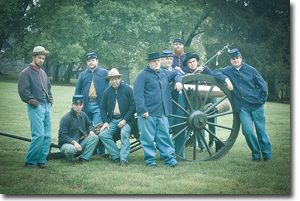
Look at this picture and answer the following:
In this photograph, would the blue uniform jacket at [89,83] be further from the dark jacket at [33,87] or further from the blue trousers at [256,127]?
the blue trousers at [256,127]

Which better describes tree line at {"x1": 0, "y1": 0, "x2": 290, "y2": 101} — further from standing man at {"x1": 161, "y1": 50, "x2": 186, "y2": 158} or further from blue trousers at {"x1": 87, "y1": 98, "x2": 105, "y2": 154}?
standing man at {"x1": 161, "y1": 50, "x2": 186, "y2": 158}

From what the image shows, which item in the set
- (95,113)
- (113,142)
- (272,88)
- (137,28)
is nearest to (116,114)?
(113,142)

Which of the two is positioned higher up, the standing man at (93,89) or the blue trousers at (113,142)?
the standing man at (93,89)

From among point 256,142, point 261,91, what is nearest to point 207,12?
point 261,91

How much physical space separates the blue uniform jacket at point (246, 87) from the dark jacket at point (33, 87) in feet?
7.15

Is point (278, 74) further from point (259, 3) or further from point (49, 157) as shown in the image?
point (49, 157)

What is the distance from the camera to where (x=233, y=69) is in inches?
161

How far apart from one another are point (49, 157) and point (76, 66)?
2.80 metres

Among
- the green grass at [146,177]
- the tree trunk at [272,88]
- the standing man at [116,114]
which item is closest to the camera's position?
the green grass at [146,177]

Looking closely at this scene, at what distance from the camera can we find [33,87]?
12.0ft

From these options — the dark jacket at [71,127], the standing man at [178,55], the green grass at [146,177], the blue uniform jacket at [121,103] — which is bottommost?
the green grass at [146,177]

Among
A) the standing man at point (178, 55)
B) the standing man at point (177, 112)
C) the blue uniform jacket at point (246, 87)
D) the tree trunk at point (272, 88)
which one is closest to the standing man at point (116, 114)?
the standing man at point (177, 112)

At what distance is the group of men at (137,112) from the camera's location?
3.66m

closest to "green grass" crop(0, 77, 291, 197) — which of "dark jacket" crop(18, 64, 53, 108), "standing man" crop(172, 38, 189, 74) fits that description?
"dark jacket" crop(18, 64, 53, 108)
